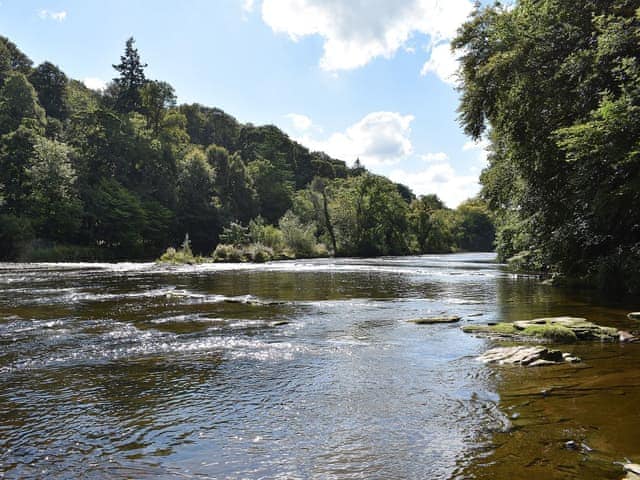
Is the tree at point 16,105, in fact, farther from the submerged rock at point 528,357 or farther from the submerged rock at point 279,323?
the submerged rock at point 528,357

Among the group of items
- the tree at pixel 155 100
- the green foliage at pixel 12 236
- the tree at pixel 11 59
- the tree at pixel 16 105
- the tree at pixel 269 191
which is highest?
the tree at pixel 11 59

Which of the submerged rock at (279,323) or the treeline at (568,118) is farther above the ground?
the treeline at (568,118)

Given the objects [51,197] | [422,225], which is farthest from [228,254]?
[422,225]

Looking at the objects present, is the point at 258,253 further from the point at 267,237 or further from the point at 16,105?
the point at 16,105

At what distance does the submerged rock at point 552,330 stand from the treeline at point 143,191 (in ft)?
112

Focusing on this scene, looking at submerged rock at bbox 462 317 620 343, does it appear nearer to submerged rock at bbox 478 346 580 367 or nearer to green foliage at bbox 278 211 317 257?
submerged rock at bbox 478 346 580 367

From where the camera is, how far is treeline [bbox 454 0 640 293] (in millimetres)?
14281

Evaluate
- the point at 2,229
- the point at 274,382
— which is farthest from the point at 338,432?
the point at 2,229

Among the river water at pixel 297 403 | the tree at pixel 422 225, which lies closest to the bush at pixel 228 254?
the river water at pixel 297 403

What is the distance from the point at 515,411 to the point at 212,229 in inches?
3257

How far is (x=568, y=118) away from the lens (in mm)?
18188

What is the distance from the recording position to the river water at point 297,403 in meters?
4.70

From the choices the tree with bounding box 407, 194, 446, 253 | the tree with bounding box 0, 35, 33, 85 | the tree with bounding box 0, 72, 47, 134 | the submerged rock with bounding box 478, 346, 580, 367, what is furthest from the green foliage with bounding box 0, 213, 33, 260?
the tree with bounding box 407, 194, 446, 253

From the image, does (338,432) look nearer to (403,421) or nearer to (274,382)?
(403,421)
